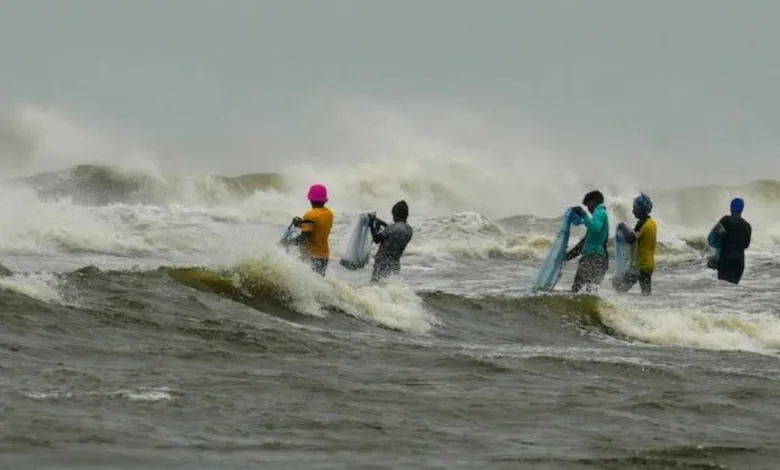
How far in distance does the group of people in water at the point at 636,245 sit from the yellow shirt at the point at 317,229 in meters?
2.83

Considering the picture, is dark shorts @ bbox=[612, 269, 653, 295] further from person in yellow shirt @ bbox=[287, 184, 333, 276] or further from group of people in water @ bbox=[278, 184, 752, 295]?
person in yellow shirt @ bbox=[287, 184, 333, 276]

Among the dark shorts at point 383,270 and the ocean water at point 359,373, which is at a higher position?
the dark shorts at point 383,270

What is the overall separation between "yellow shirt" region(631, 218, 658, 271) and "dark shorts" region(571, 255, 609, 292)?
0.66 m

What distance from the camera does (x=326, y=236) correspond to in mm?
13977

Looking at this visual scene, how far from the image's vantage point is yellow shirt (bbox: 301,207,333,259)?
13812mm

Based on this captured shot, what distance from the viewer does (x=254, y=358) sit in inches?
Result: 364

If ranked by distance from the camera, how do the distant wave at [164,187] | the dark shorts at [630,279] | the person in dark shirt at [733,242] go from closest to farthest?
the dark shorts at [630,279] → the person in dark shirt at [733,242] → the distant wave at [164,187]

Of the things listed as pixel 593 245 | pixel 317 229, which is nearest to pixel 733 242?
pixel 593 245

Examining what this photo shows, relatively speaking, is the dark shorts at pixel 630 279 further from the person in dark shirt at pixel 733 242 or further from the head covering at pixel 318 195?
the head covering at pixel 318 195

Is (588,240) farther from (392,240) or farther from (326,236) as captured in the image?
(326,236)

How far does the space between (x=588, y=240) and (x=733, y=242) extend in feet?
8.60

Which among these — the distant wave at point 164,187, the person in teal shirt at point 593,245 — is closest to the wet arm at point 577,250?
the person in teal shirt at point 593,245

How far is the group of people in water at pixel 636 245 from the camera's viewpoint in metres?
14.9

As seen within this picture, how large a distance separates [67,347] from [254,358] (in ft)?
3.92
